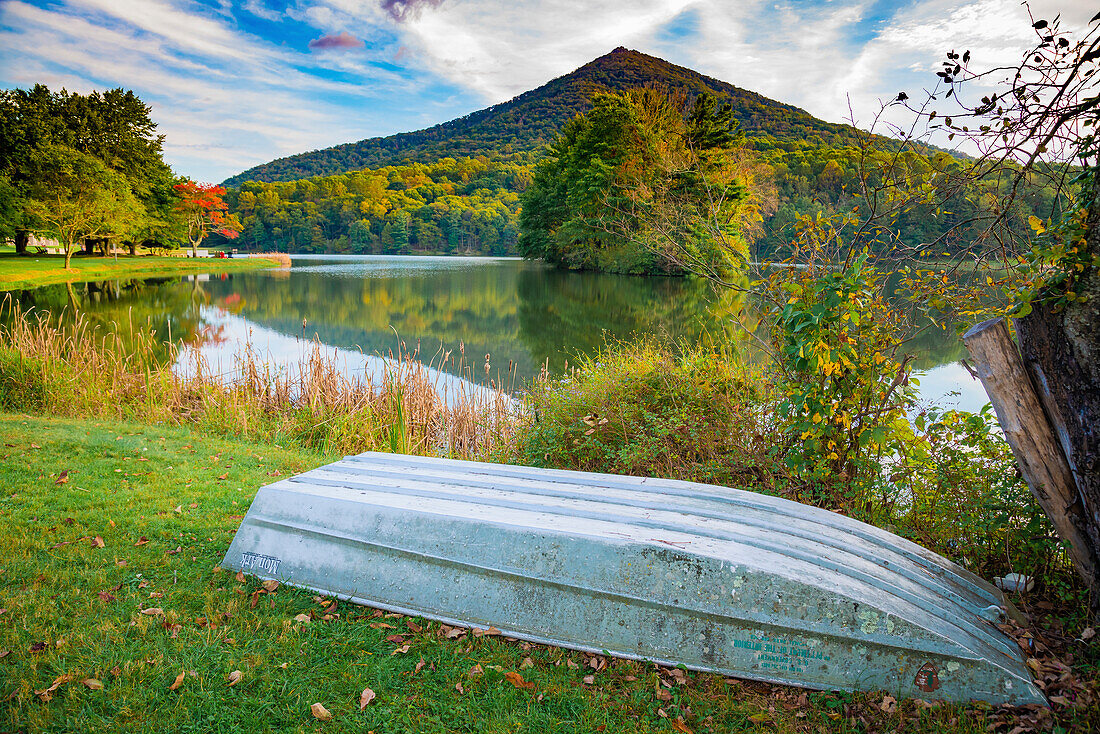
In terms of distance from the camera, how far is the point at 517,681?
99.1 inches

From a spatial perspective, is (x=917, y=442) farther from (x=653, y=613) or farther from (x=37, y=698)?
(x=37, y=698)

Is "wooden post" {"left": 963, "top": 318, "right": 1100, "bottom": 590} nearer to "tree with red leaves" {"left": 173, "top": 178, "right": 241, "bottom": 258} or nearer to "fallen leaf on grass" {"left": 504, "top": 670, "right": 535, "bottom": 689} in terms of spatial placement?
"fallen leaf on grass" {"left": 504, "top": 670, "right": 535, "bottom": 689}

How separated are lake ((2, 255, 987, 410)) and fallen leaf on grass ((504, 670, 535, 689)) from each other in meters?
5.55

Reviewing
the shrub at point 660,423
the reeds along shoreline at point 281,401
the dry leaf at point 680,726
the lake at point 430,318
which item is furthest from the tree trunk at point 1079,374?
the lake at point 430,318

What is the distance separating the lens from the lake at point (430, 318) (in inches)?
489

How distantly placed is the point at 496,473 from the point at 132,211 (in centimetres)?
4557

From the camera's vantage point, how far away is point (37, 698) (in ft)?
7.86

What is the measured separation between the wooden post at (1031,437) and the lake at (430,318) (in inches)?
221

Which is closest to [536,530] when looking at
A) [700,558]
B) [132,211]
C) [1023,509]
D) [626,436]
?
[700,558]

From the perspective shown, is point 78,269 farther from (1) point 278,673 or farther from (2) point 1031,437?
(2) point 1031,437

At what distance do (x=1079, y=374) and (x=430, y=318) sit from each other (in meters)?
19.2

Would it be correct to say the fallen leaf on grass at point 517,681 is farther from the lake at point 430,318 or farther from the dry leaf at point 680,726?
the lake at point 430,318

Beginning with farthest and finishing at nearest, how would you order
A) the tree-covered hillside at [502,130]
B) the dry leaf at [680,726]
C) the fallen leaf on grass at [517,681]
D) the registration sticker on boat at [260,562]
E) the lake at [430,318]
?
the tree-covered hillside at [502,130]
the lake at [430,318]
the registration sticker on boat at [260,562]
the fallen leaf on grass at [517,681]
the dry leaf at [680,726]

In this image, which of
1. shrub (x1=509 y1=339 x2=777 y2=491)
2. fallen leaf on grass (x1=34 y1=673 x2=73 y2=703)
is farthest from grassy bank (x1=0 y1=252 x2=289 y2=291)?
fallen leaf on grass (x1=34 y1=673 x2=73 y2=703)
